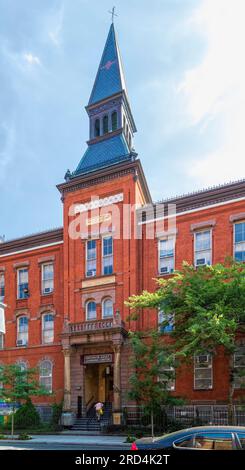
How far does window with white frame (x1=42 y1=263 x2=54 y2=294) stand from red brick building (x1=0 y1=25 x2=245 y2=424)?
0.27 ft

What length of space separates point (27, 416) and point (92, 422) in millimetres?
4710

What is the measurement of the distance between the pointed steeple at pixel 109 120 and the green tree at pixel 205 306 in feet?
43.3

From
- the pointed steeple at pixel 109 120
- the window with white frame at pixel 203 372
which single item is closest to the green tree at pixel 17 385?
the window with white frame at pixel 203 372

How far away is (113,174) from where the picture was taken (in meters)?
33.5

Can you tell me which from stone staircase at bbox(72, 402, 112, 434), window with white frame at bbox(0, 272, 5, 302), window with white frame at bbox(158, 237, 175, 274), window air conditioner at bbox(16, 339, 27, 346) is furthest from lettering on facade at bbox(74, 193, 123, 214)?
stone staircase at bbox(72, 402, 112, 434)

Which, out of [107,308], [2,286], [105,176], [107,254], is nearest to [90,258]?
[107,254]

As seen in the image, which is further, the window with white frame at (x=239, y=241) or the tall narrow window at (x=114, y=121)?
the tall narrow window at (x=114, y=121)

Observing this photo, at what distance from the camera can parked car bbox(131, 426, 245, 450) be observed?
8.83m

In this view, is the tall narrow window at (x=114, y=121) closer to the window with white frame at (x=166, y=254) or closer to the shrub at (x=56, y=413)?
the window with white frame at (x=166, y=254)

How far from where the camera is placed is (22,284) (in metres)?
37.2

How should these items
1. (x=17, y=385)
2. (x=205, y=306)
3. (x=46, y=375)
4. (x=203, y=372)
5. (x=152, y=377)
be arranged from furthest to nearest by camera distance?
(x=46, y=375), (x=17, y=385), (x=203, y=372), (x=152, y=377), (x=205, y=306)

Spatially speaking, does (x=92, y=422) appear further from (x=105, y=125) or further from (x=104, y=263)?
(x=105, y=125)

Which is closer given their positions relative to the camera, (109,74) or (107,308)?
(107,308)

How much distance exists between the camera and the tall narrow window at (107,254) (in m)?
32.6
